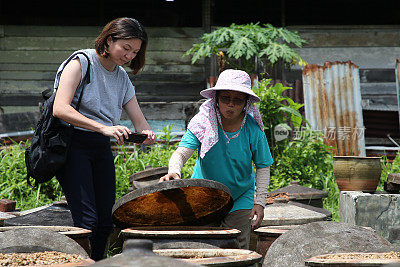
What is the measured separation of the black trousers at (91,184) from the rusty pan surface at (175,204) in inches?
9.7

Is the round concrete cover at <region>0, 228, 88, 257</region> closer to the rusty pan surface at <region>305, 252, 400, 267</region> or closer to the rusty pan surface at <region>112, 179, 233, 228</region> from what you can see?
the rusty pan surface at <region>112, 179, 233, 228</region>

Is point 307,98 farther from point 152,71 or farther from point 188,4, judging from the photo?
point 188,4

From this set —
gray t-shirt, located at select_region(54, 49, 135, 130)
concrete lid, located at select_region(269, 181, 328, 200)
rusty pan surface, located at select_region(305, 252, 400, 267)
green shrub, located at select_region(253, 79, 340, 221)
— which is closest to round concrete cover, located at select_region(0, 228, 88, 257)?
gray t-shirt, located at select_region(54, 49, 135, 130)

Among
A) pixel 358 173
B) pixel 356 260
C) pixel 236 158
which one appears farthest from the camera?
pixel 358 173

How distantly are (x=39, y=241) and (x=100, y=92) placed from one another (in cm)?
108

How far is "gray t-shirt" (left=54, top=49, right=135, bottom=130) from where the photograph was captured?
3.22 m

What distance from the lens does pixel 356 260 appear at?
200cm

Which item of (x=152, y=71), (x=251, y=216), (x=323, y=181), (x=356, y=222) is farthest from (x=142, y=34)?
(x=152, y=71)

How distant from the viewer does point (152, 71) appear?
10.2 m

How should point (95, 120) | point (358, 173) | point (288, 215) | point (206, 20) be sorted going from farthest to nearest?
point (206, 20) < point (358, 173) < point (288, 215) < point (95, 120)

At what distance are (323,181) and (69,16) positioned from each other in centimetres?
703

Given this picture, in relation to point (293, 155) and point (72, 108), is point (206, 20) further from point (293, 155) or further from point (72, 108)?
point (72, 108)

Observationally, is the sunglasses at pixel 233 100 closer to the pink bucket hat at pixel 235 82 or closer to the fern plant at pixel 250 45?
the pink bucket hat at pixel 235 82

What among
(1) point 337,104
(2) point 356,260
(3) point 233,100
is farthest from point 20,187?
(2) point 356,260
